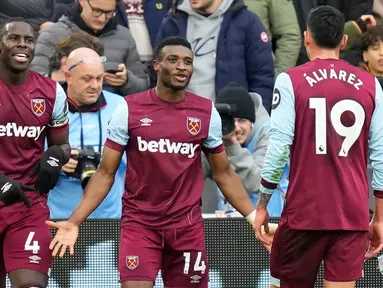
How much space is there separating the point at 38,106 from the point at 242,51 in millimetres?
3470

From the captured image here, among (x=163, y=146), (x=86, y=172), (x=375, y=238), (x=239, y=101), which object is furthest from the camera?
(x=239, y=101)

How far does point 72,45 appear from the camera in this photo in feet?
33.6

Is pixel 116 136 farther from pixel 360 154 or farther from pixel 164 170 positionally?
pixel 360 154

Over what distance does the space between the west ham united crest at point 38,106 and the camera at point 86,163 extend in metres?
1.02

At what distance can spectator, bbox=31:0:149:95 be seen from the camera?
11047mm

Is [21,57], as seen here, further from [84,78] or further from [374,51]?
[374,51]

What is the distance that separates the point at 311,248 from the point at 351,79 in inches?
45.5

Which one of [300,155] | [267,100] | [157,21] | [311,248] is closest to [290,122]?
[300,155]

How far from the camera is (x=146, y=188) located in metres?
8.30

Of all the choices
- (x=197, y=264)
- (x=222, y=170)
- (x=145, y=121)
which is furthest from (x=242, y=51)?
(x=197, y=264)

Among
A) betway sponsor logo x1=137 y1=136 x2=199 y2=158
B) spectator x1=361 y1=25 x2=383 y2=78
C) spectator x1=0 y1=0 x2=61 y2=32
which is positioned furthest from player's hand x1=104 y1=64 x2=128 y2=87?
betway sponsor logo x1=137 y1=136 x2=199 y2=158

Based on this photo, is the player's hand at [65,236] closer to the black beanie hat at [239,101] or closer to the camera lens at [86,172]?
the camera lens at [86,172]

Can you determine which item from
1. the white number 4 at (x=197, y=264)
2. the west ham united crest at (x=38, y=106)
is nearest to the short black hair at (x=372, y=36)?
the white number 4 at (x=197, y=264)

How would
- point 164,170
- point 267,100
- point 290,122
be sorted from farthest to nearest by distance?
point 267,100
point 164,170
point 290,122
